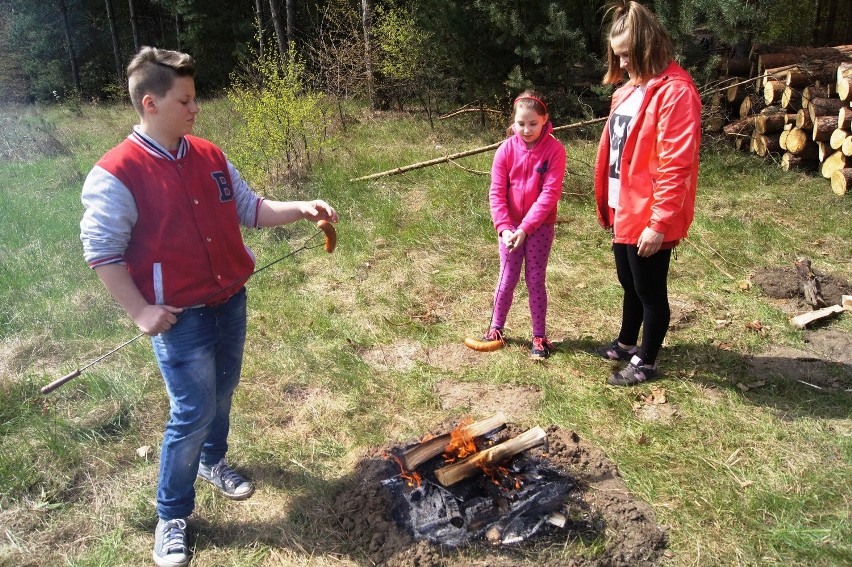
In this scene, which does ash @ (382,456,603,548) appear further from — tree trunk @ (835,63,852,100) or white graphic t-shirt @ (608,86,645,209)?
tree trunk @ (835,63,852,100)

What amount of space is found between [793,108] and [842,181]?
4.72ft

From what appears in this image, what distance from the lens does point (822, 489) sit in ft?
9.12

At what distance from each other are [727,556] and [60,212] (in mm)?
8255

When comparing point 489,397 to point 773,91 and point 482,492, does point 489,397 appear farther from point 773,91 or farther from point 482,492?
point 773,91

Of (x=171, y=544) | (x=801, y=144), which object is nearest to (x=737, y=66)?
(x=801, y=144)

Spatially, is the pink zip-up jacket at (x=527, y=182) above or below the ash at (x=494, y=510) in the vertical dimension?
above

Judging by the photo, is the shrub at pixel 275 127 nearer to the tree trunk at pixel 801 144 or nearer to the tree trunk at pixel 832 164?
the tree trunk at pixel 801 144

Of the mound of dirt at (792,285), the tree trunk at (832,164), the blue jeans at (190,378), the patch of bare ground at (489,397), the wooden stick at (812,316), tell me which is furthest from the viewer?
the tree trunk at (832,164)

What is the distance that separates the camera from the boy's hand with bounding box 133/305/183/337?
7.29 ft

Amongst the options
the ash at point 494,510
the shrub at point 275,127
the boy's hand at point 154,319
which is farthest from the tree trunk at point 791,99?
the boy's hand at point 154,319

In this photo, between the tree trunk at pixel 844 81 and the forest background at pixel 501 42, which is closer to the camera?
the tree trunk at pixel 844 81

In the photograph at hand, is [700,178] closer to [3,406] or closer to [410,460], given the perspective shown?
[410,460]

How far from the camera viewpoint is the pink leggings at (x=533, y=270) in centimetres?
396

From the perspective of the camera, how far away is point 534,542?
2.59 meters
